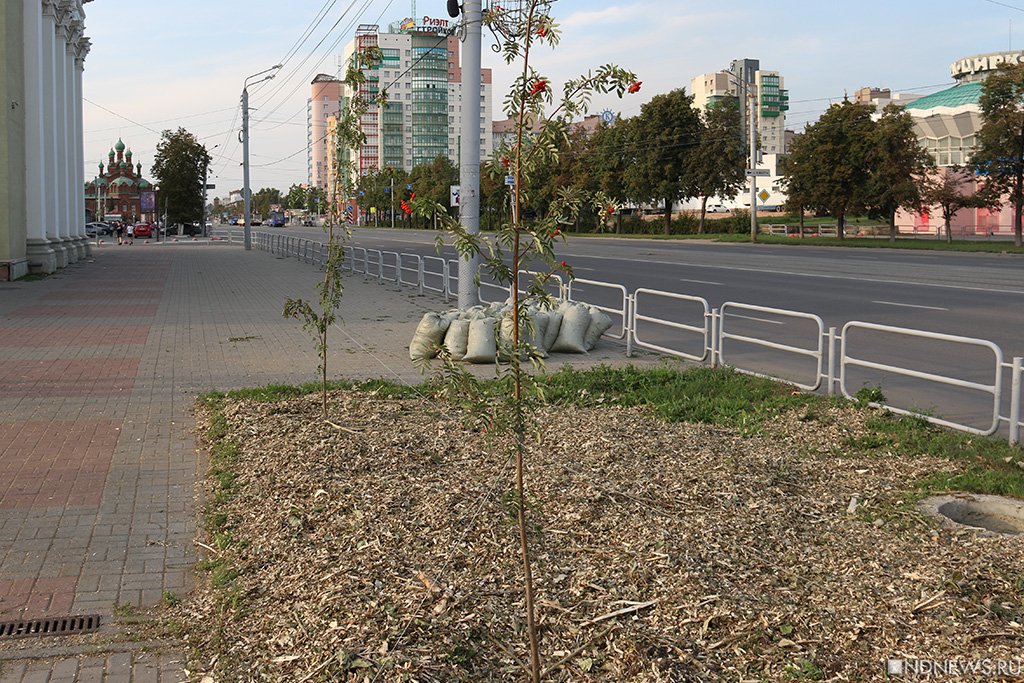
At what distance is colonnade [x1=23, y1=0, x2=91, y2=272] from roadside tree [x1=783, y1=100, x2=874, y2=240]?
36745 mm

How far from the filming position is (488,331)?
39.2ft

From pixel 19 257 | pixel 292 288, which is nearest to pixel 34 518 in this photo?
pixel 292 288

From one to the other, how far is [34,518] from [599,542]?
3.52m

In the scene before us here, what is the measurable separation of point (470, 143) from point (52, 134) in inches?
919

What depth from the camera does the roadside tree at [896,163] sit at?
51688 mm

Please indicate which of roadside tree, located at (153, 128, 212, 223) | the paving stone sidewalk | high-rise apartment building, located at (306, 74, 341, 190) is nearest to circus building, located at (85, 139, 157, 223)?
high-rise apartment building, located at (306, 74, 341, 190)

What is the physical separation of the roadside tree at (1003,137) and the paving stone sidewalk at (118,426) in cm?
3200

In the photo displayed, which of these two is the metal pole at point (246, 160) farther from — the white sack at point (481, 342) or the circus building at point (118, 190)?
the circus building at point (118, 190)

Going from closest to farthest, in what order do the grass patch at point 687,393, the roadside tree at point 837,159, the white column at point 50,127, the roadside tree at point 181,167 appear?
the grass patch at point 687,393
the white column at point 50,127
the roadside tree at point 837,159
the roadside tree at point 181,167

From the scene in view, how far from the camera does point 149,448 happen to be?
8.23 meters

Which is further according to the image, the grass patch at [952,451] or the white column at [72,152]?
the white column at [72,152]

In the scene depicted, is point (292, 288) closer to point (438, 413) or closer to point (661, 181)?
point (438, 413)

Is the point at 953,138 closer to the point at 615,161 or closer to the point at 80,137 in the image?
the point at 615,161

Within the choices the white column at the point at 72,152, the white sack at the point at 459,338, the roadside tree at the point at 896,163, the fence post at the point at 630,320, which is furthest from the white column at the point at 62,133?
the roadside tree at the point at 896,163
